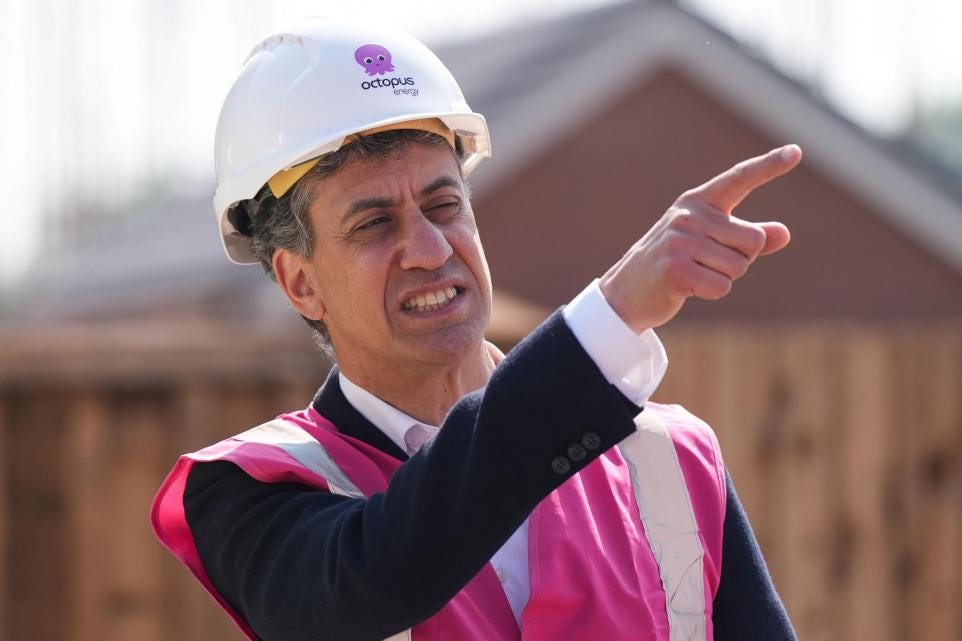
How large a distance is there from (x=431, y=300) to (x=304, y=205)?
0.31 meters

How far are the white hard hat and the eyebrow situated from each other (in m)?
0.12

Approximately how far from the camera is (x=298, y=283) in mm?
2947

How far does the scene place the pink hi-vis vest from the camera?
2465mm

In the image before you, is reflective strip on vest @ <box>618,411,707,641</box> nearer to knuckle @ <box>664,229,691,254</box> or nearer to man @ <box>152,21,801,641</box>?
man @ <box>152,21,801,641</box>

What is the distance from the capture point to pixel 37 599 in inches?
212

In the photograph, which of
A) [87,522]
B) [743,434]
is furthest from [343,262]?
[743,434]

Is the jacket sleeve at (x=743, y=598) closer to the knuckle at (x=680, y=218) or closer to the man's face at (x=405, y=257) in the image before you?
the man's face at (x=405, y=257)

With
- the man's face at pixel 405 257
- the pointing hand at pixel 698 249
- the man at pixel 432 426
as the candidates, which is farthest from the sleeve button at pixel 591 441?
the man's face at pixel 405 257

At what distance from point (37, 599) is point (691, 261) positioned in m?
3.97

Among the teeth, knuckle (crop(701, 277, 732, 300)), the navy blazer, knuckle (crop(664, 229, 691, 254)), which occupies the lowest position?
the navy blazer

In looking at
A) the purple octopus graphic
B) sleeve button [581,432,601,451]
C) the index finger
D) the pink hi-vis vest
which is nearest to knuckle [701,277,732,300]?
the index finger

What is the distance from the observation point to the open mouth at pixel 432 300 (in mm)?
2682

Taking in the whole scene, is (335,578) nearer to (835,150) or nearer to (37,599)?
(37,599)

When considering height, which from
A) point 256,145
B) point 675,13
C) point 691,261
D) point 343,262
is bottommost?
point 691,261
